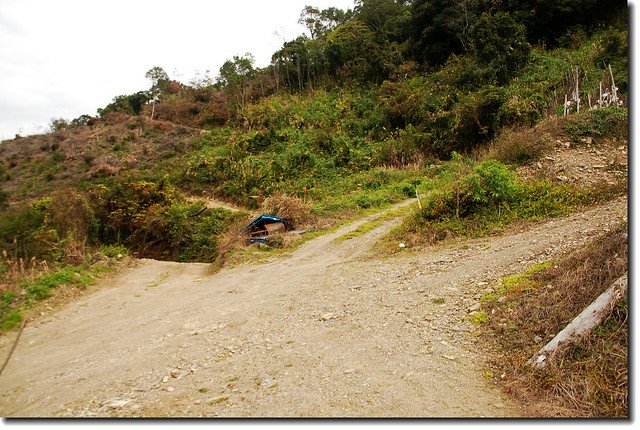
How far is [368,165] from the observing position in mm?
18406

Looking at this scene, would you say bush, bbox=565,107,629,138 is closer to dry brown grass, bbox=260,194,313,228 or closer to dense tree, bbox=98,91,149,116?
dry brown grass, bbox=260,194,313,228

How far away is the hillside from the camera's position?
24.9 ft

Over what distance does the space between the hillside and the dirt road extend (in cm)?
15

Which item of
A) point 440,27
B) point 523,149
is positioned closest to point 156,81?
point 440,27

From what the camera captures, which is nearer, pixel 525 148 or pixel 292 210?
pixel 525 148

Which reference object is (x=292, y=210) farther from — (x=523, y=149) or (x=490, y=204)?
(x=523, y=149)

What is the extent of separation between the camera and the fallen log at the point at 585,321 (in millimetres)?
3203

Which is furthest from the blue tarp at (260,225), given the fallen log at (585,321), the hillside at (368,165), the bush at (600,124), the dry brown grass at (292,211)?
the fallen log at (585,321)

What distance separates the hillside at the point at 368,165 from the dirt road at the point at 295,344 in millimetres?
148

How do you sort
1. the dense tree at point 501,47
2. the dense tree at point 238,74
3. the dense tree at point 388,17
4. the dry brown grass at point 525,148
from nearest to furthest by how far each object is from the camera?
the dry brown grass at point 525,148, the dense tree at point 501,47, the dense tree at point 388,17, the dense tree at point 238,74

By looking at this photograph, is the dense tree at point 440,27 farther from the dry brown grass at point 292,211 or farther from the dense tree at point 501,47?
the dry brown grass at point 292,211

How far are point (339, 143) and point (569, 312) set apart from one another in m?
17.7

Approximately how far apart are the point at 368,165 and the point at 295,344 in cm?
1459

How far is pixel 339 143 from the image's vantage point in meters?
20.6
